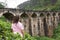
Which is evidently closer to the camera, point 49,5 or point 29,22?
point 29,22

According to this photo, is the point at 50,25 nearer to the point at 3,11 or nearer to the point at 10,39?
the point at 3,11

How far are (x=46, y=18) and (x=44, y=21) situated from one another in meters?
1.05

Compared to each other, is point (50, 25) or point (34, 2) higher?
point (34, 2)

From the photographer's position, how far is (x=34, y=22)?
3009 centimetres

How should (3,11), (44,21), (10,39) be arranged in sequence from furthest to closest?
(44,21) → (3,11) → (10,39)

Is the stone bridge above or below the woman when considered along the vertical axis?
below

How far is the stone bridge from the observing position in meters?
25.6

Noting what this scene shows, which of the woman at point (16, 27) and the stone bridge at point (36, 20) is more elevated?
the woman at point (16, 27)

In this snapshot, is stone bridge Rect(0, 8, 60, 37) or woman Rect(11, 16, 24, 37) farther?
stone bridge Rect(0, 8, 60, 37)

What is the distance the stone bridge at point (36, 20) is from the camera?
2565 cm

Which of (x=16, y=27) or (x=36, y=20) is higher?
(x=16, y=27)

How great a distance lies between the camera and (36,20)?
30500mm

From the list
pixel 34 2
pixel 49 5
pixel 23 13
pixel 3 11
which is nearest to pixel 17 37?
pixel 3 11

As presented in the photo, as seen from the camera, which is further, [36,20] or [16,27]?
[36,20]
